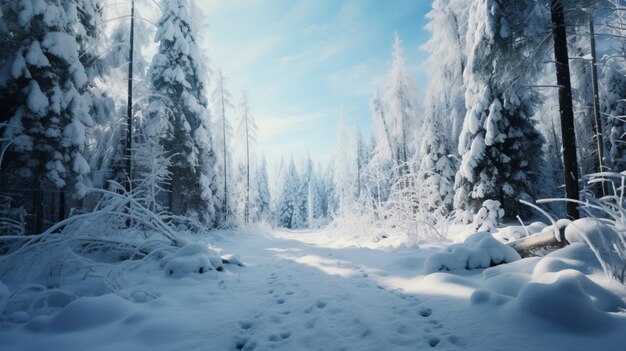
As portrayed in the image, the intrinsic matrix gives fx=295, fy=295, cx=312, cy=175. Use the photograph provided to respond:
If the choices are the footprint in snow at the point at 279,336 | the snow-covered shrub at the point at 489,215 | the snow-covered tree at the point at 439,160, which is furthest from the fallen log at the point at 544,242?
the snow-covered tree at the point at 439,160

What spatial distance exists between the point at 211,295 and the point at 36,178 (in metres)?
7.67

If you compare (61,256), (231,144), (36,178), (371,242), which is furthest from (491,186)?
(231,144)

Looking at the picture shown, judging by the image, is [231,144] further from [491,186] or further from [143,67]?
[491,186]

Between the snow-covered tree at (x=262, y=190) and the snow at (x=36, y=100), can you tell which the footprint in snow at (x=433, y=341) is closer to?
the snow at (x=36, y=100)

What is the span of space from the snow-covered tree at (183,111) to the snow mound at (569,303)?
1591cm

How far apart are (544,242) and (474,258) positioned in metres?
1.12

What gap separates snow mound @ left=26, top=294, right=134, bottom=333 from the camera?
3.29 metres

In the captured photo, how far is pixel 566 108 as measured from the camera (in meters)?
6.20

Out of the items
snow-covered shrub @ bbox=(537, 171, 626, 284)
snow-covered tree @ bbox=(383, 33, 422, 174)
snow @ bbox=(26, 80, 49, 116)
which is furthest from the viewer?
snow-covered tree @ bbox=(383, 33, 422, 174)

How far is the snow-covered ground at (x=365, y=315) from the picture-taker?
256 cm

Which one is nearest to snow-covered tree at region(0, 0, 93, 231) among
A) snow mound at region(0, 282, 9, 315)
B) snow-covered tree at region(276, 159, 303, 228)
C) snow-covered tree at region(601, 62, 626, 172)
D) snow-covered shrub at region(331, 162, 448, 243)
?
snow mound at region(0, 282, 9, 315)

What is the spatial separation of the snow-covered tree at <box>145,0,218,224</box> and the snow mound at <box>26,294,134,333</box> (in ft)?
42.8

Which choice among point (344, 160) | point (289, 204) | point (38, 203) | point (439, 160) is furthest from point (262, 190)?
point (38, 203)

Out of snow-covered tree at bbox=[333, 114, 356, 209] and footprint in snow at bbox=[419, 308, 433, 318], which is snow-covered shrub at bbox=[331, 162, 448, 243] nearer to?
footprint in snow at bbox=[419, 308, 433, 318]
